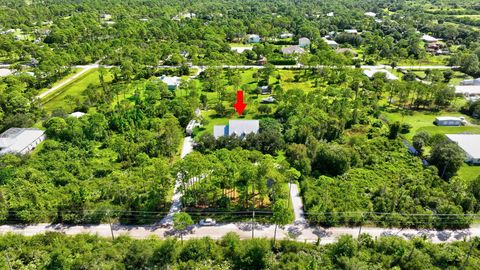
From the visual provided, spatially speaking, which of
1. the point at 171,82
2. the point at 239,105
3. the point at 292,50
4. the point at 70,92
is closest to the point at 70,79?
the point at 70,92

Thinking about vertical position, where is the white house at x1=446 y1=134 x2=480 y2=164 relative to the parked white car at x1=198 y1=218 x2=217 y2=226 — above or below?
above

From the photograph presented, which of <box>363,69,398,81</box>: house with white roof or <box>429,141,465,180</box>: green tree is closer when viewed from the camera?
<box>429,141,465,180</box>: green tree

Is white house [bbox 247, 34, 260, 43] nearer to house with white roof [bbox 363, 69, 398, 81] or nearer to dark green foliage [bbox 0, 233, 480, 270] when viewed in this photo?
house with white roof [bbox 363, 69, 398, 81]

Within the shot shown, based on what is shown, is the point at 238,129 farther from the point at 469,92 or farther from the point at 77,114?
the point at 469,92

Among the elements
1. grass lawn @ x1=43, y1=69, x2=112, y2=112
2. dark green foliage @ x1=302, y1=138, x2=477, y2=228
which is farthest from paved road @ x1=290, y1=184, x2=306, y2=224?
grass lawn @ x1=43, y1=69, x2=112, y2=112

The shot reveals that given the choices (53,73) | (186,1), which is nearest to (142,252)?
(53,73)

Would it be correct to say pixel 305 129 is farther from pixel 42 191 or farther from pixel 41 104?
pixel 41 104

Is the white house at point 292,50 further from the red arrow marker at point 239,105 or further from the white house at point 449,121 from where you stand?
the white house at point 449,121
